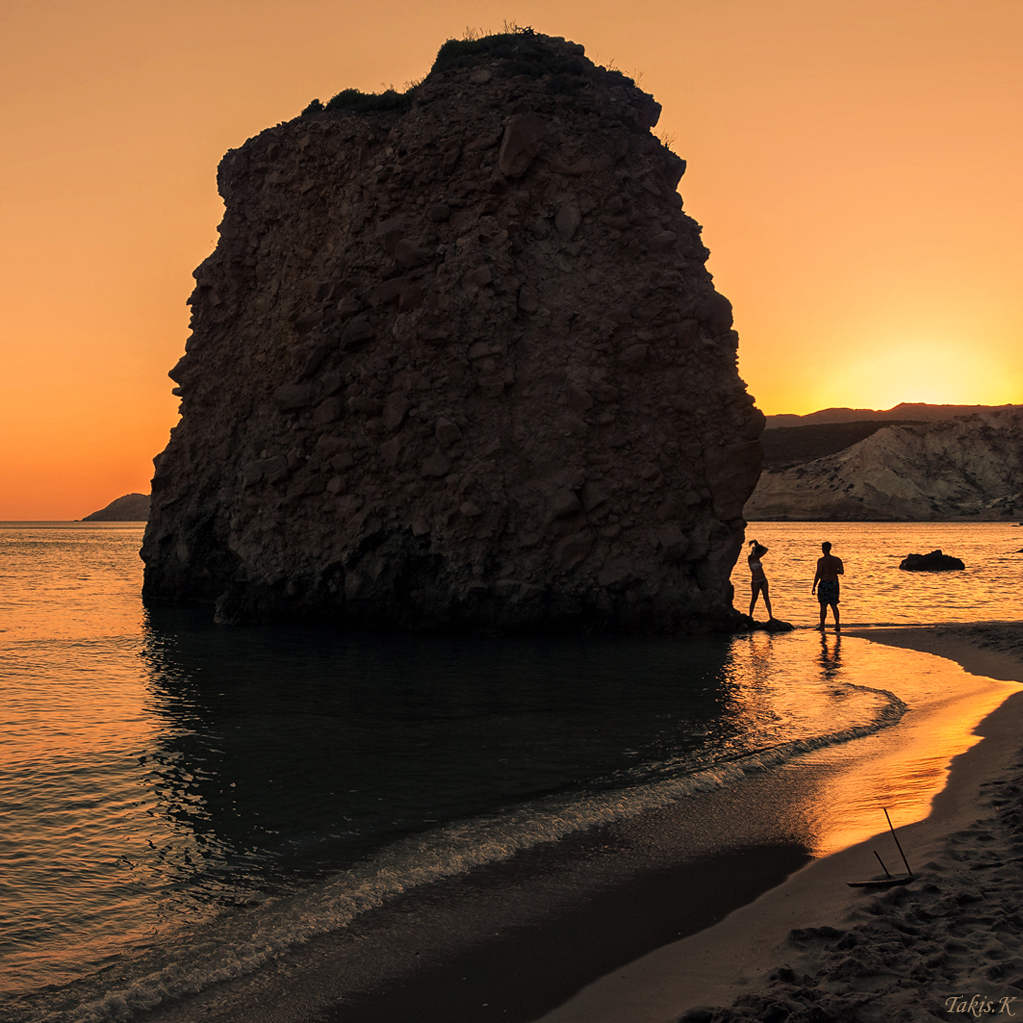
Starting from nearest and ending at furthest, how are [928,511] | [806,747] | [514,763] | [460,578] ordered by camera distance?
[514,763] → [806,747] → [460,578] → [928,511]

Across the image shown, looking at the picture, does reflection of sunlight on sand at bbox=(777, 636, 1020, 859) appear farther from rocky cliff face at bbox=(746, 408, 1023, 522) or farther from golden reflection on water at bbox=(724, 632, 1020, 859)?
rocky cliff face at bbox=(746, 408, 1023, 522)

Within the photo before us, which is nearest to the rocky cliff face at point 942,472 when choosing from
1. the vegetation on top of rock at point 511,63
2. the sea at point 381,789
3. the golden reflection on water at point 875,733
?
the vegetation on top of rock at point 511,63

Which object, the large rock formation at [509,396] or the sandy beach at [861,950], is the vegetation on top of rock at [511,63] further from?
the sandy beach at [861,950]

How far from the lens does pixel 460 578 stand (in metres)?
18.2

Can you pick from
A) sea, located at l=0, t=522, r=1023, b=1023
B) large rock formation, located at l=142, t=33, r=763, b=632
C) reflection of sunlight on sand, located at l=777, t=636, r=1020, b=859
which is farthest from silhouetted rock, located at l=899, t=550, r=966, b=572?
reflection of sunlight on sand, located at l=777, t=636, r=1020, b=859

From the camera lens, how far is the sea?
190 inches

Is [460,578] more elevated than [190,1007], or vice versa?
[460,578]

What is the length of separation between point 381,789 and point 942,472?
11684cm

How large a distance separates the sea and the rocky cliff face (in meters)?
102

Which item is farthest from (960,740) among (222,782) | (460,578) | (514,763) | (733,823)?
(460,578)

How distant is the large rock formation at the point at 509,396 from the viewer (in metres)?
18.2

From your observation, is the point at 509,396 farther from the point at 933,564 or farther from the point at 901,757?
the point at 933,564

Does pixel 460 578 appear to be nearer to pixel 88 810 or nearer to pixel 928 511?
pixel 88 810

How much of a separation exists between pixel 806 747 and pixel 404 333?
13.2 meters
